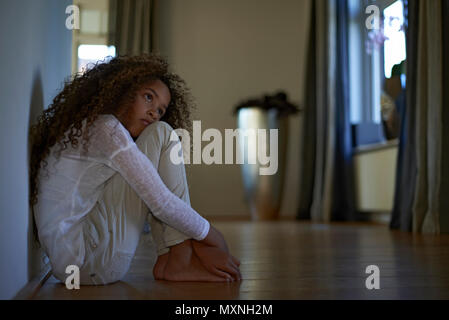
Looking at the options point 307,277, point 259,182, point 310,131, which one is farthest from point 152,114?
point 310,131

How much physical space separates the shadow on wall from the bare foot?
1.01 feet

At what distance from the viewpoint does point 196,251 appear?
1208 millimetres

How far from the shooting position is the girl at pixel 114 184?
108cm

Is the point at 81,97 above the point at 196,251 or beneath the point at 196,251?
above

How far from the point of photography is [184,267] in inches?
47.4

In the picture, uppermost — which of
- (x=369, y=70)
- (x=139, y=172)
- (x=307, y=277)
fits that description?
(x=369, y=70)

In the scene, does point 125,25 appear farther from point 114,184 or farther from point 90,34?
point 114,184

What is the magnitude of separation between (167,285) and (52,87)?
0.70 metres

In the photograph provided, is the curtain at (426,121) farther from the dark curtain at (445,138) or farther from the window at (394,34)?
the window at (394,34)

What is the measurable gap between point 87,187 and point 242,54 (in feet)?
12.6

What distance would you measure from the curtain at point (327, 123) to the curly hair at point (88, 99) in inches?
Answer: 128

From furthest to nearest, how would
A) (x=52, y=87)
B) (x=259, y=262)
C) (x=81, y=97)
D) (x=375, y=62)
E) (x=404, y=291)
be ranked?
1. (x=375, y=62)
2. (x=259, y=262)
3. (x=52, y=87)
4. (x=81, y=97)
5. (x=404, y=291)

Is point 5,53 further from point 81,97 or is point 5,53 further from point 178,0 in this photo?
point 178,0

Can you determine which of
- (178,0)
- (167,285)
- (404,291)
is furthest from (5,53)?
(178,0)
